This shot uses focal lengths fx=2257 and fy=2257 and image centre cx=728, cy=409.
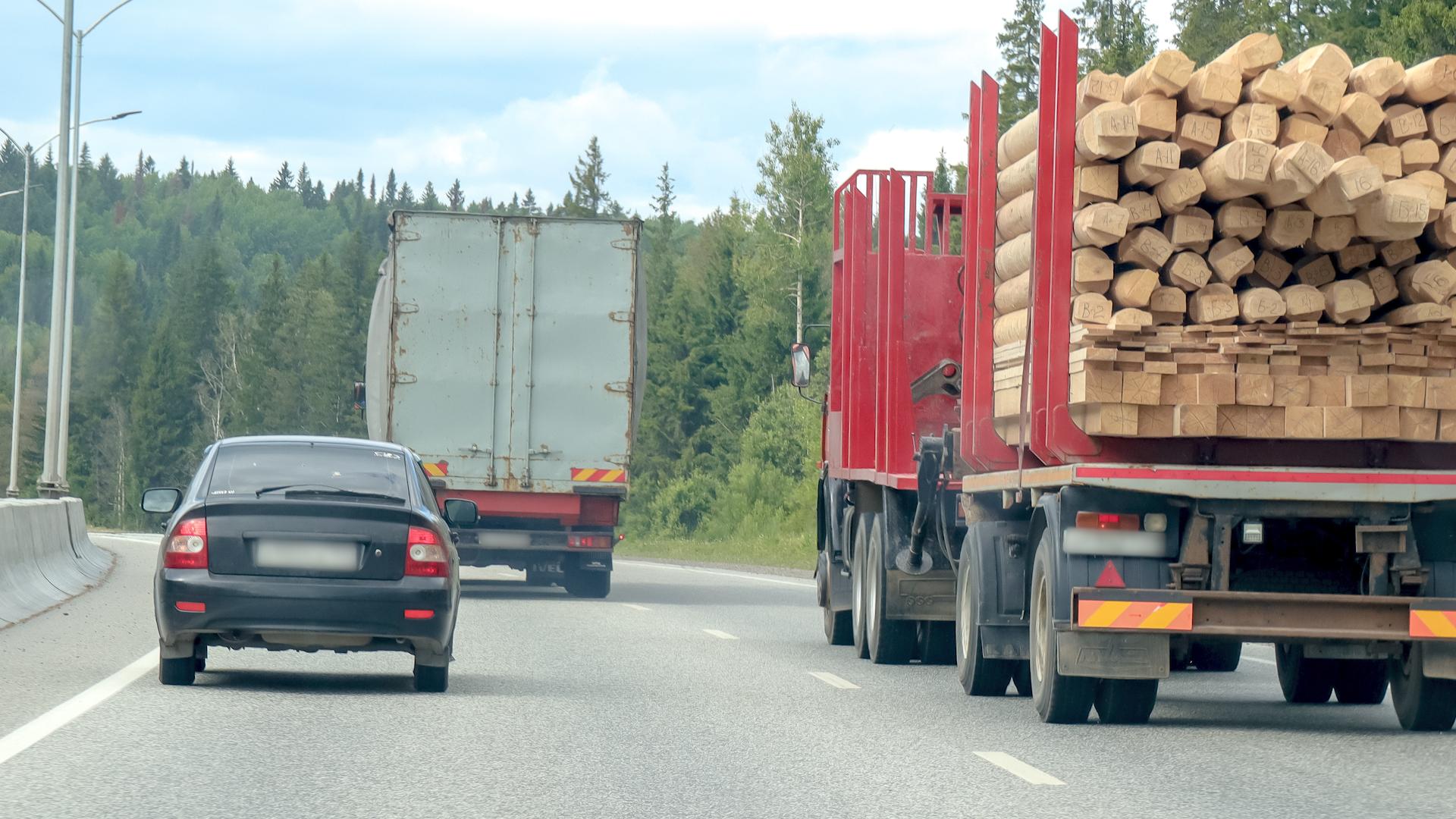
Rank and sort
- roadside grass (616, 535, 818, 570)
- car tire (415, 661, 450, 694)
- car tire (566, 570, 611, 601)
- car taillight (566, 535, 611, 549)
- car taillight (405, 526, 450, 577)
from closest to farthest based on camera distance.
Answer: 1. car taillight (405, 526, 450, 577)
2. car tire (415, 661, 450, 694)
3. car taillight (566, 535, 611, 549)
4. car tire (566, 570, 611, 601)
5. roadside grass (616, 535, 818, 570)

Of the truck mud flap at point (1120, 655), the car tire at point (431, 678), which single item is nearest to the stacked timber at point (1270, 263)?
the truck mud flap at point (1120, 655)

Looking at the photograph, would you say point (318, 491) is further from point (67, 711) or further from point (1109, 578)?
point (1109, 578)

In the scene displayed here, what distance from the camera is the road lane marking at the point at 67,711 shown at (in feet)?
31.5

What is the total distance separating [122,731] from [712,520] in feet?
187

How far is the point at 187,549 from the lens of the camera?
1185 cm

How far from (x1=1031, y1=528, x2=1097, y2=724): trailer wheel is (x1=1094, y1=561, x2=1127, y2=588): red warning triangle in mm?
277

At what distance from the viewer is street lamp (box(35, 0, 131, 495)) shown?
3325 cm

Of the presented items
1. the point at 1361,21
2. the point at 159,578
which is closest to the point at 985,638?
the point at 159,578

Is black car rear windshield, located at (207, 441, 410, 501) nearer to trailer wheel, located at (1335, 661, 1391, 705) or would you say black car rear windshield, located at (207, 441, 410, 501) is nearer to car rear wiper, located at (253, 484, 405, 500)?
car rear wiper, located at (253, 484, 405, 500)

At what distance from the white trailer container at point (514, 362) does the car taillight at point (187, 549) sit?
11374 millimetres

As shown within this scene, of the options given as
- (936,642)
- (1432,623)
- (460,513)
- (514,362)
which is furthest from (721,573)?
(1432,623)

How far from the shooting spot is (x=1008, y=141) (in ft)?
40.9

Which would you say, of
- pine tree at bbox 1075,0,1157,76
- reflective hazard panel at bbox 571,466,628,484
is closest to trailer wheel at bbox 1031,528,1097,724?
reflective hazard panel at bbox 571,466,628,484

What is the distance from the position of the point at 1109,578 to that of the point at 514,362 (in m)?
13.6
